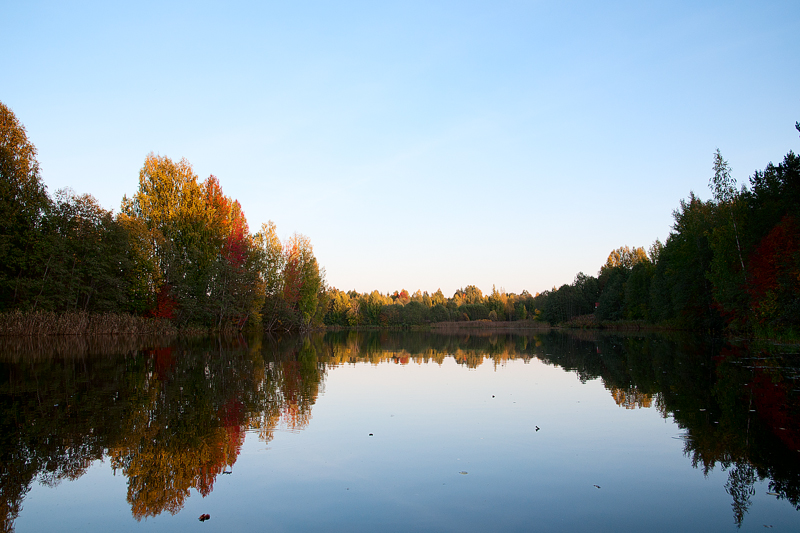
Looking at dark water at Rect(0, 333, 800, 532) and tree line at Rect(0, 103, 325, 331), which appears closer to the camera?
dark water at Rect(0, 333, 800, 532)

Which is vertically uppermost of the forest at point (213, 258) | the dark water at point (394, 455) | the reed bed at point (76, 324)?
the forest at point (213, 258)

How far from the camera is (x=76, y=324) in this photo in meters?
30.3

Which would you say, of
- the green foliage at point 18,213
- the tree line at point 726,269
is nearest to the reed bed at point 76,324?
the green foliage at point 18,213

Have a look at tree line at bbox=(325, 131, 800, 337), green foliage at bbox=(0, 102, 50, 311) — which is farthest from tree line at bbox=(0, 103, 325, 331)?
tree line at bbox=(325, 131, 800, 337)

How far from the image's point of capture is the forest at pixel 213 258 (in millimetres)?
28266

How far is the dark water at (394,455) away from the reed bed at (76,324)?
19333mm

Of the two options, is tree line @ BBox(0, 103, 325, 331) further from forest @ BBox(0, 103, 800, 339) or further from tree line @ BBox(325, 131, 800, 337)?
tree line @ BBox(325, 131, 800, 337)

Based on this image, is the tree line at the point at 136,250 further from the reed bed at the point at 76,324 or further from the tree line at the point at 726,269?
the tree line at the point at 726,269

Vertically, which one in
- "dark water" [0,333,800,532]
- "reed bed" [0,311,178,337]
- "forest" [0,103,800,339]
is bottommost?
"dark water" [0,333,800,532]

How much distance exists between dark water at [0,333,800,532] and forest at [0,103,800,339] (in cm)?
2013

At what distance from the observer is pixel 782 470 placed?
18.5 feet

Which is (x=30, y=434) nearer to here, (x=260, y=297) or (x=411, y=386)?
(x=411, y=386)

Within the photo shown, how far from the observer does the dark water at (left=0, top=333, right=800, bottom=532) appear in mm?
4387

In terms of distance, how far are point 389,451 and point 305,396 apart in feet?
15.1
